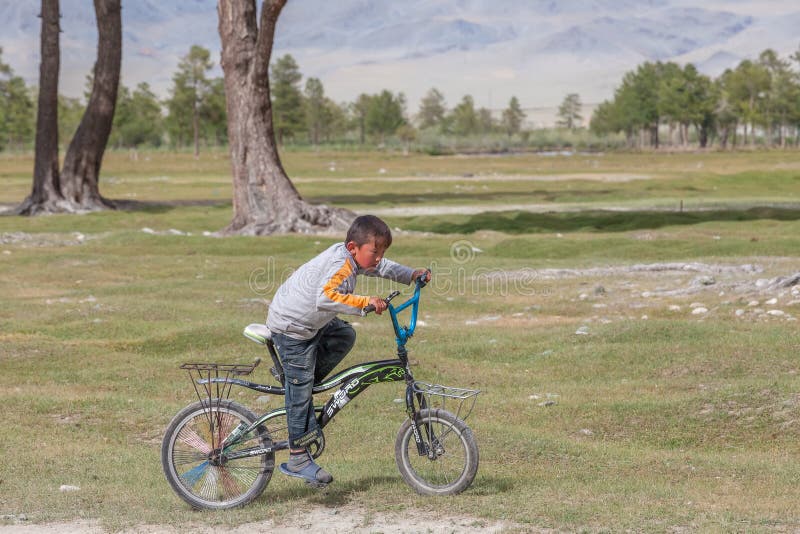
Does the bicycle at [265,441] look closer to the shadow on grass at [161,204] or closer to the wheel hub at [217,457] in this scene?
the wheel hub at [217,457]

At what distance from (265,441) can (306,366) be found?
28.5 inches

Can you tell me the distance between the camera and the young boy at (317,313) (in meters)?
7.98

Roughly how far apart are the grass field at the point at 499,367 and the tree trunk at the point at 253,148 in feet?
7.28

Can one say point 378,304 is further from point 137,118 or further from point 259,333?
point 137,118

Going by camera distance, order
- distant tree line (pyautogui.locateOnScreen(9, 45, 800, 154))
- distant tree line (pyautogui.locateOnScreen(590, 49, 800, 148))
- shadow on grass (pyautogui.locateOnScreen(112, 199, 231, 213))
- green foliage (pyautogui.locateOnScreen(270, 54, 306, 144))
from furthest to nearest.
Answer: distant tree line (pyautogui.locateOnScreen(590, 49, 800, 148)) → green foliage (pyautogui.locateOnScreen(270, 54, 306, 144)) → distant tree line (pyautogui.locateOnScreen(9, 45, 800, 154)) → shadow on grass (pyautogui.locateOnScreen(112, 199, 231, 213))

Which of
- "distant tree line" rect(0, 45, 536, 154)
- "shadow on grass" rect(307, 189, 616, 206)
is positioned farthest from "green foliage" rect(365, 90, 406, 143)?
"shadow on grass" rect(307, 189, 616, 206)

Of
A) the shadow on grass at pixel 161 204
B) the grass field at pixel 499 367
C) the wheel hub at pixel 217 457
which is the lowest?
the grass field at pixel 499 367

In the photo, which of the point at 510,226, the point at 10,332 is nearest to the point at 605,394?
the point at 10,332

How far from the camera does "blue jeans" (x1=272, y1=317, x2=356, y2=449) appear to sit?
830 centimetres

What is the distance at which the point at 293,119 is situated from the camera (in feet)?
518

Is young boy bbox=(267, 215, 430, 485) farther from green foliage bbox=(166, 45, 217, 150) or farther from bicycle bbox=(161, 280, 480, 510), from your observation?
green foliage bbox=(166, 45, 217, 150)

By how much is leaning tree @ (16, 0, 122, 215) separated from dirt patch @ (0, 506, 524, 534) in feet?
117

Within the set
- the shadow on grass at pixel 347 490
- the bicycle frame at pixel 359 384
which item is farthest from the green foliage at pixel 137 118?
the bicycle frame at pixel 359 384

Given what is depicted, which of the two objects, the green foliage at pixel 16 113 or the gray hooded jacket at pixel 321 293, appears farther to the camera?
the green foliage at pixel 16 113
